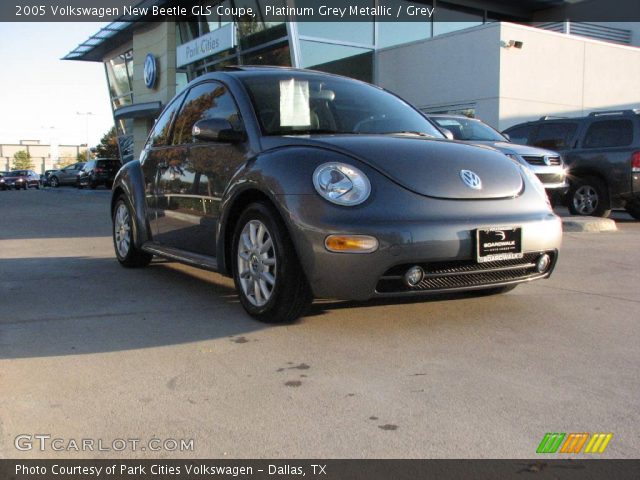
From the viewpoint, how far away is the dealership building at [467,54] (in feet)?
59.7

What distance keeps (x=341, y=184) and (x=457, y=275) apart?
83 centimetres

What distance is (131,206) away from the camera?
6191 mm

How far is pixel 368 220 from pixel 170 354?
4.16 ft

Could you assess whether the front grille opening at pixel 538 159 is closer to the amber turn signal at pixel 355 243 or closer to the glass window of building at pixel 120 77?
the amber turn signal at pixel 355 243

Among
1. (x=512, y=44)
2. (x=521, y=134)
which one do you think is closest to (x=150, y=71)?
(x=512, y=44)

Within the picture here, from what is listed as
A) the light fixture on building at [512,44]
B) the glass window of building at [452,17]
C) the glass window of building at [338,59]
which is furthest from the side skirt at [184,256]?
the glass window of building at [452,17]

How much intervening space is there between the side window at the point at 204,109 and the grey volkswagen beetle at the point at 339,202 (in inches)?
0.7

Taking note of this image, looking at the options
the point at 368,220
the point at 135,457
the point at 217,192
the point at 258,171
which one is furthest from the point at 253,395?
the point at 217,192

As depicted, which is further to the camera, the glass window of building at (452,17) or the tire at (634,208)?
the glass window of building at (452,17)

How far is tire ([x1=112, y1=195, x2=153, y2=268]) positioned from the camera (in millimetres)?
6297

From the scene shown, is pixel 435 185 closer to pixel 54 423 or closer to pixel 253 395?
pixel 253 395

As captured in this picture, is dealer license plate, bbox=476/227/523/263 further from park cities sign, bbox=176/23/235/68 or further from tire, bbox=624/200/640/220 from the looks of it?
park cities sign, bbox=176/23/235/68

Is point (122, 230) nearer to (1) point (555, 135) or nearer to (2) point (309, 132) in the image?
(2) point (309, 132)

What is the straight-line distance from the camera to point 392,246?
3.64 m
